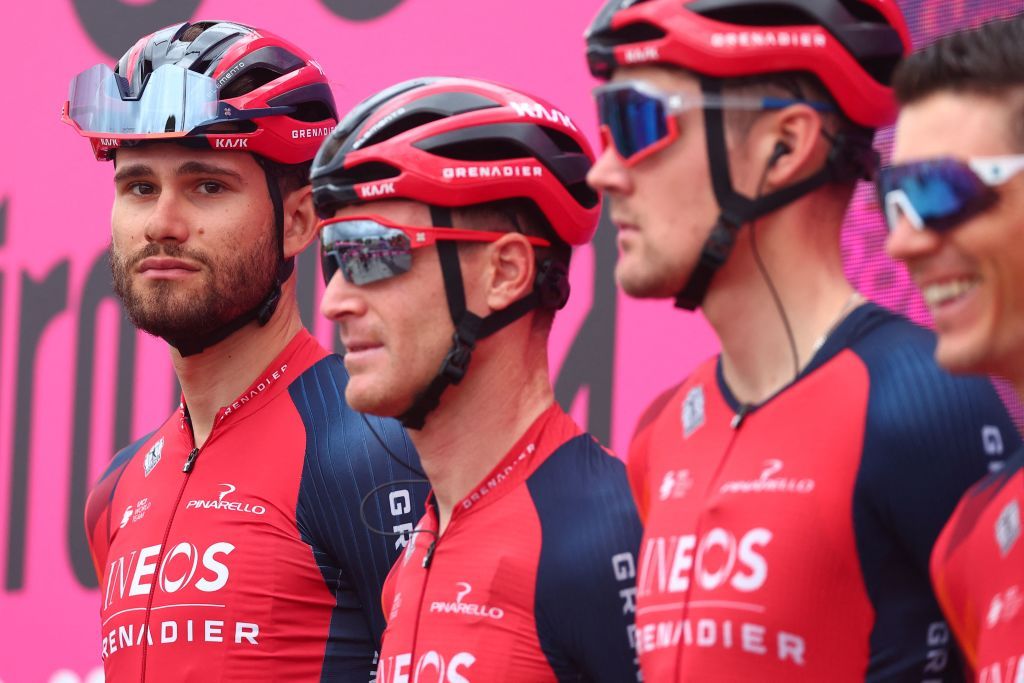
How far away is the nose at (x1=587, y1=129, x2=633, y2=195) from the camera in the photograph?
3.55 meters

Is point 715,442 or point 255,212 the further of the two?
point 255,212

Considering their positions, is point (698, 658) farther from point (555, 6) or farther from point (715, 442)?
point (555, 6)

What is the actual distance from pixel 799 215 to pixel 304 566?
74.5 inches

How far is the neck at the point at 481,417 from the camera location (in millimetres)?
4227

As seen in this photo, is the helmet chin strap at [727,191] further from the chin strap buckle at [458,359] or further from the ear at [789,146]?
the chin strap buckle at [458,359]

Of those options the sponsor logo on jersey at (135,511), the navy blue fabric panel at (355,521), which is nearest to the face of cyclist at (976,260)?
the navy blue fabric panel at (355,521)

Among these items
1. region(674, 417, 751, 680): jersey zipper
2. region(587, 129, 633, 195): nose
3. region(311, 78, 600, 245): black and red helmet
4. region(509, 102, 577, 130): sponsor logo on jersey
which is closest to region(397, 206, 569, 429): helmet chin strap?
region(311, 78, 600, 245): black and red helmet

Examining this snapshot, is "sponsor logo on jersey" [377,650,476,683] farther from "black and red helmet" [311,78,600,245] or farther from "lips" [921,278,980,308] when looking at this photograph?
"lips" [921,278,980,308]

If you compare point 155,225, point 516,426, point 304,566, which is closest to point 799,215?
point 516,426

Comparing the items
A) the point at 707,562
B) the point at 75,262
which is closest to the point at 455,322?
the point at 707,562

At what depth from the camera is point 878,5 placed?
360 cm

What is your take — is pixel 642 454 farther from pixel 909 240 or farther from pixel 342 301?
pixel 909 240

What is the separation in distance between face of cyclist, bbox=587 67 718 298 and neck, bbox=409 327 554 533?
74cm

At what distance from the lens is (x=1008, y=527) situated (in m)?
2.96
